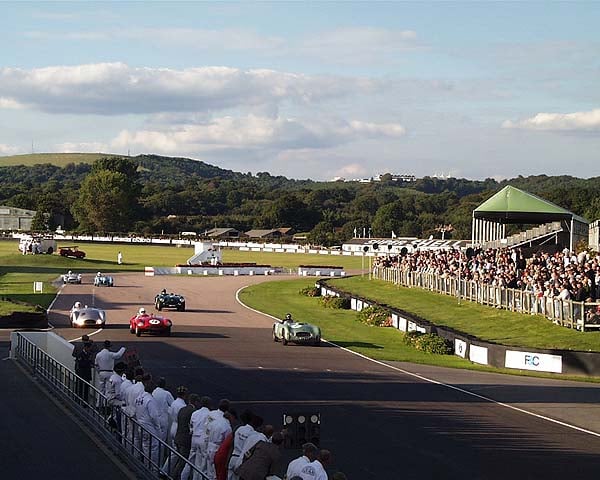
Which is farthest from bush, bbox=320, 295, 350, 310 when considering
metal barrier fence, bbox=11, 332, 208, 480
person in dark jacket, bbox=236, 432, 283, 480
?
person in dark jacket, bbox=236, 432, 283, 480

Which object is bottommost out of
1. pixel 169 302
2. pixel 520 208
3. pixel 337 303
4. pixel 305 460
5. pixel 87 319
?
pixel 87 319

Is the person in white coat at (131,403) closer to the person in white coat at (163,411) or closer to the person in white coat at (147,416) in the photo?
the person in white coat at (147,416)

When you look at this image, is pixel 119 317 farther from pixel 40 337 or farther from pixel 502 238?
pixel 502 238

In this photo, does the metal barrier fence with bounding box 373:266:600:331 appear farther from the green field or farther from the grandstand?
the green field

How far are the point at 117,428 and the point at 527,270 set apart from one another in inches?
1182

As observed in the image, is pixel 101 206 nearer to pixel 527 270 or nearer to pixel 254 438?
pixel 527 270

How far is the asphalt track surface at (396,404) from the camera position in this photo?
19297mm

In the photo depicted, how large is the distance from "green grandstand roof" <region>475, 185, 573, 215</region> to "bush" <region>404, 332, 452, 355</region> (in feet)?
62.8

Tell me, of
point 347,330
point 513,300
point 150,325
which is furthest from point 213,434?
point 347,330

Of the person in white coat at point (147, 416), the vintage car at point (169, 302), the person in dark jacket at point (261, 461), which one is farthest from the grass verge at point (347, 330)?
the person in dark jacket at point (261, 461)

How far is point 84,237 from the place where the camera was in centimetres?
16750

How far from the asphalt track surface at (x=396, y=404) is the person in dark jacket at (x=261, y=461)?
4.98 m

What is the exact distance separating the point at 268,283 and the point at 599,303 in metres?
49.7

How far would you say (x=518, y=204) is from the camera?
198 feet
